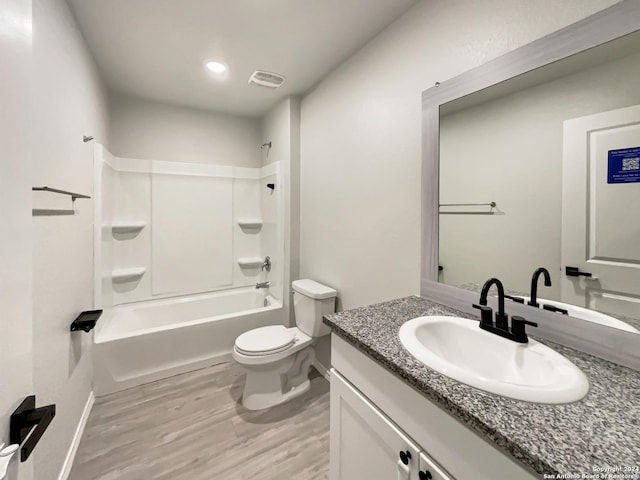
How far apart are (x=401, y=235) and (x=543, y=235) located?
2.21 ft

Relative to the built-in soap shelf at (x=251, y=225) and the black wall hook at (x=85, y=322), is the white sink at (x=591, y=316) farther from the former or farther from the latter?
the built-in soap shelf at (x=251, y=225)

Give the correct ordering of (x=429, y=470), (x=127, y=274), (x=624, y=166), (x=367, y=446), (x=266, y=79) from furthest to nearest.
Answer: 1. (x=127, y=274)
2. (x=266, y=79)
3. (x=367, y=446)
4. (x=624, y=166)
5. (x=429, y=470)

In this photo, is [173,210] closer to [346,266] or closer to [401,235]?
[346,266]

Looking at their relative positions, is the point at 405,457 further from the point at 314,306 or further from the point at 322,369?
the point at 322,369

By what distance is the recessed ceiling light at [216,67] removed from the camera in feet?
6.68

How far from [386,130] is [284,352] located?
5.50ft

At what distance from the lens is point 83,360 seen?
1748 millimetres

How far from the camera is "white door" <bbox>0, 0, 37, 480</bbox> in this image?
50cm

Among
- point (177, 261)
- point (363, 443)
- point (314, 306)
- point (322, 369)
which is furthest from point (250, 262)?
point (363, 443)

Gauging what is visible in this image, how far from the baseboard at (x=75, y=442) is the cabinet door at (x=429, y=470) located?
178 cm

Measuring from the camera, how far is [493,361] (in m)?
0.96

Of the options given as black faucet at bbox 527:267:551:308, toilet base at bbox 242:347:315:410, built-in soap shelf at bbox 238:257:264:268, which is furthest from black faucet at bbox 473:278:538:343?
built-in soap shelf at bbox 238:257:264:268

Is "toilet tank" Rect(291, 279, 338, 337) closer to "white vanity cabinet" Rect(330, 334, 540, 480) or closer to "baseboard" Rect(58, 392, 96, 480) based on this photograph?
"white vanity cabinet" Rect(330, 334, 540, 480)

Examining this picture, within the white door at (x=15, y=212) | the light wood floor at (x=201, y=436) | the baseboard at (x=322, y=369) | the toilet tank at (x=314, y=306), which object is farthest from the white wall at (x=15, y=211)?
the baseboard at (x=322, y=369)
